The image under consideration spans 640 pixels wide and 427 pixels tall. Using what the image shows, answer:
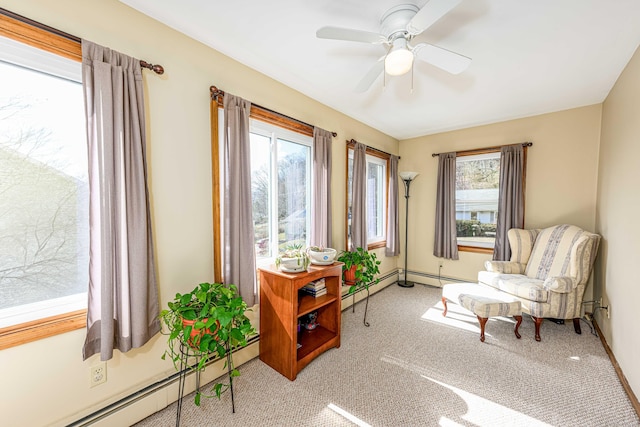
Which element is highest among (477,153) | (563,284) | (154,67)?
(154,67)

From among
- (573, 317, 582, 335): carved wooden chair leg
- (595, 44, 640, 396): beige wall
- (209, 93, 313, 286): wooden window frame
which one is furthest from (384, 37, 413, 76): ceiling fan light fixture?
(573, 317, 582, 335): carved wooden chair leg

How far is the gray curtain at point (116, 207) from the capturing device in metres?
1.31

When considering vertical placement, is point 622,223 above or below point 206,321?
above

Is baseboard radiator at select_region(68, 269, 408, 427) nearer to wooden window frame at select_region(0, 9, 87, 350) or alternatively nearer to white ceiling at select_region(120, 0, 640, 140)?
wooden window frame at select_region(0, 9, 87, 350)

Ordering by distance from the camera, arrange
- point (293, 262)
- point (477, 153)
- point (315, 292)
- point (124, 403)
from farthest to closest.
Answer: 1. point (477, 153)
2. point (315, 292)
3. point (293, 262)
4. point (124, 403)

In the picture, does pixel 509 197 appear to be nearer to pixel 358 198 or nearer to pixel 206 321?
pixel 358 198

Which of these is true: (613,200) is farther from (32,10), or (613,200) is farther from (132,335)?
(32,10)

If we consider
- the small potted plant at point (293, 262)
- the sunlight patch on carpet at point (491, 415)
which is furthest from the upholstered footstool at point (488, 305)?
the small potted plant at point (293, 262)

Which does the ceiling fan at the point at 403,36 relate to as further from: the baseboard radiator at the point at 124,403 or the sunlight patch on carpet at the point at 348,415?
the baseboard radiator at the point at 124,403

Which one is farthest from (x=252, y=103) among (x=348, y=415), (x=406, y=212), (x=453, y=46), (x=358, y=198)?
(x=406, y=212)

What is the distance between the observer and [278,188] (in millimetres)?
2471

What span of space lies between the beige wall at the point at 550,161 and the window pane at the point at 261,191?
2892 millimetres

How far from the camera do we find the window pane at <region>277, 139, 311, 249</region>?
99.2 inches

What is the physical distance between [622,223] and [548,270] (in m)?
0.93
